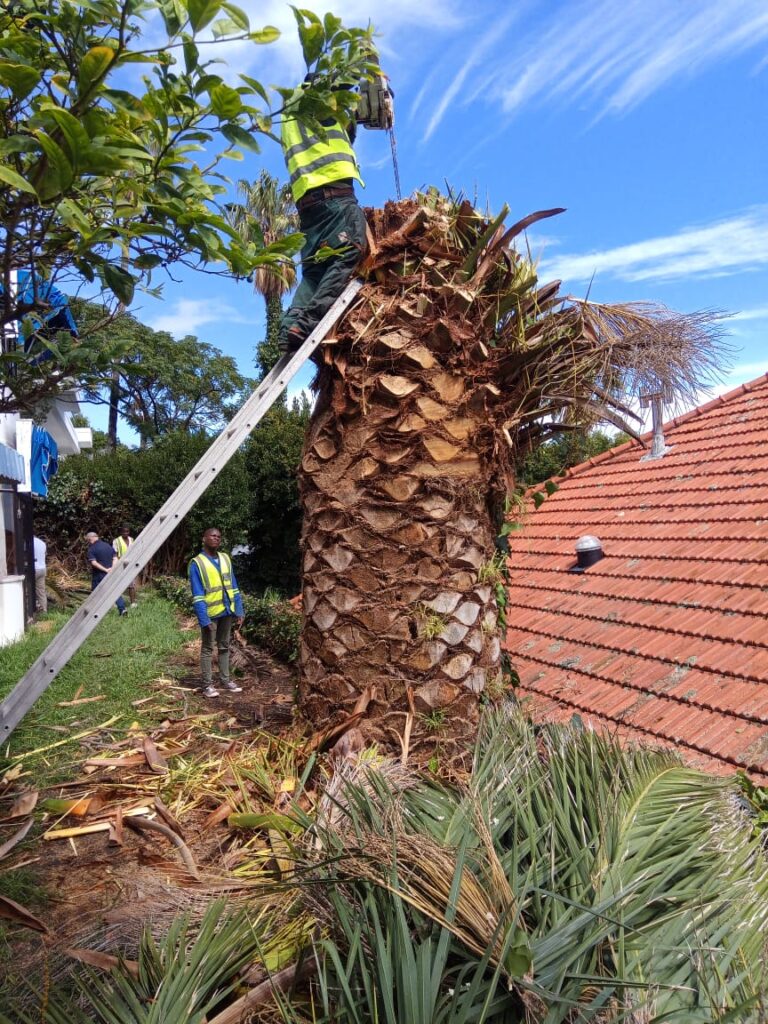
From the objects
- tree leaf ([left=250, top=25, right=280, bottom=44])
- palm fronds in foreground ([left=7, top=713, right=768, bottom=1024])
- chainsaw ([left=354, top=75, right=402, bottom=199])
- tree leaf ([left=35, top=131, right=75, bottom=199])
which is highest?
chainsaw ([left=354, top=75, right=402, bottom=199])

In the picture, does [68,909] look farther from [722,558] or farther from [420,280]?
[722,558]

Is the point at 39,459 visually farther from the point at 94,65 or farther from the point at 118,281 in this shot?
the point at 94,65

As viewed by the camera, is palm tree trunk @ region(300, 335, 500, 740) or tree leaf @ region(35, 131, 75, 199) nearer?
tree leaf @ region(35, 131, 75, 199)

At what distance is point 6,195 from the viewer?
2.85m

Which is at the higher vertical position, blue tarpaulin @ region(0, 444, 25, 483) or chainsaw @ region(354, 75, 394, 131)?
chainsaw @ region(354, 75, 394, 131)

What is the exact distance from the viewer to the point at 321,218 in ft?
13.0

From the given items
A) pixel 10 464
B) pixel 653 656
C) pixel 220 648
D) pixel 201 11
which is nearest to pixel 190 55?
pixel 201 11

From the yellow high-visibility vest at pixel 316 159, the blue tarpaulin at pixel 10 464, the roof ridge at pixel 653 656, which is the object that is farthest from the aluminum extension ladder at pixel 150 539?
the blue tarpaulin at pixel 10 464

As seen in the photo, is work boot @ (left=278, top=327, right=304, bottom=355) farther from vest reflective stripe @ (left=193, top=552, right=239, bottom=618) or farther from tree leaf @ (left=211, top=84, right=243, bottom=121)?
vest reflective stripe @ (left=193, top=552, right=239, bottom=618)

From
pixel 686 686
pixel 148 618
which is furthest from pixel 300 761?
pixel 148 618

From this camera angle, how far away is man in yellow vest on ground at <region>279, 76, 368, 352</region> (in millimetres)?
3770

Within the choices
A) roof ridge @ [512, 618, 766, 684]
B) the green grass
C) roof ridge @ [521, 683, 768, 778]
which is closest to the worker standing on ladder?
the green grass

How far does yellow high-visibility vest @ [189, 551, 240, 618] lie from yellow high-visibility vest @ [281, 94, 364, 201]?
5366 millimetres

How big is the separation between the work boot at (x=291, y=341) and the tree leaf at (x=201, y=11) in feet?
4.91
